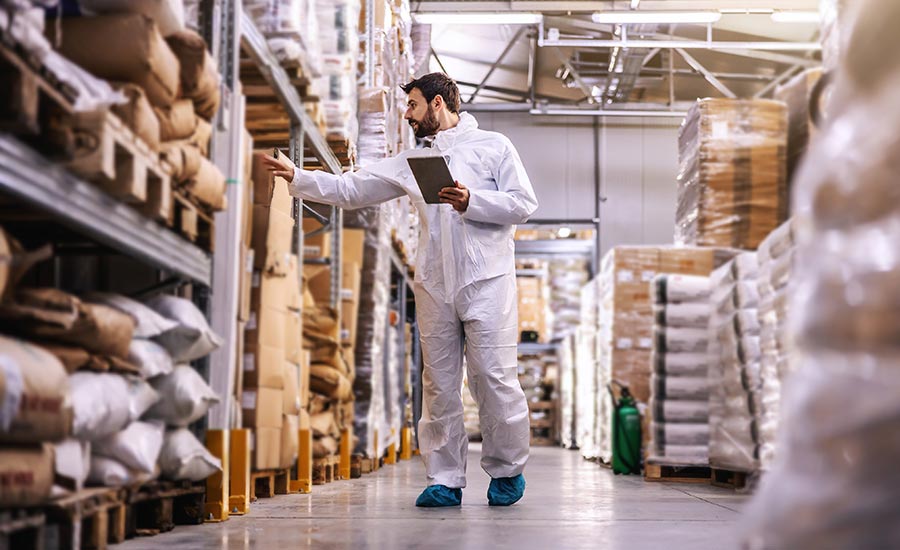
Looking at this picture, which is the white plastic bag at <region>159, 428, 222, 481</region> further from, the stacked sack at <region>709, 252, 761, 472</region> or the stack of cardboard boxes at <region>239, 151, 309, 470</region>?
the stacked sack at <region>709, 252, 761, 472</region>

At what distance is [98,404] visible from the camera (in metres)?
2.56

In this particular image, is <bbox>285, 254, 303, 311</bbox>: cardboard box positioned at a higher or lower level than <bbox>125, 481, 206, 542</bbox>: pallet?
higher

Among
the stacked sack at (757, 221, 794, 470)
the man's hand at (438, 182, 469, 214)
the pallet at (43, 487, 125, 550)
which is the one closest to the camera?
the pallet at (43, 487, 125, 550)

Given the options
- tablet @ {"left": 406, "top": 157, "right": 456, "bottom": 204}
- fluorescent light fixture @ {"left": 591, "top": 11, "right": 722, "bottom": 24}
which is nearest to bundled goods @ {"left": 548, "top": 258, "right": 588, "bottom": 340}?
fluorescent light fixture @ {"left": 591, "top": 11, "right": 722, "bottom": 24}

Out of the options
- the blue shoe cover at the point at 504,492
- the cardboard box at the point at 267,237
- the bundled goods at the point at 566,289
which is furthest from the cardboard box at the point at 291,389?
the bundled goods at the point at 566,289

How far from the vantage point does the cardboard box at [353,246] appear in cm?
789

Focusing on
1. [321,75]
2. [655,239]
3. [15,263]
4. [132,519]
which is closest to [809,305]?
[15,263]

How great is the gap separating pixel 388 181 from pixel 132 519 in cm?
208

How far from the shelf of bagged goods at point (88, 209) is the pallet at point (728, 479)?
402 centimetres

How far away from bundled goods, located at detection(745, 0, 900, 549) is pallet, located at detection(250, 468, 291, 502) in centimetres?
Result: 361

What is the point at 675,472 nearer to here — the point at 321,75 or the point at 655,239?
the point at 321,75

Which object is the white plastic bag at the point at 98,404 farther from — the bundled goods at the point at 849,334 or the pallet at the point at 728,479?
the pallet at the point at 728,479

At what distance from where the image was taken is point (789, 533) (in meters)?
1.50

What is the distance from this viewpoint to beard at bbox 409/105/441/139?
4922 mm
